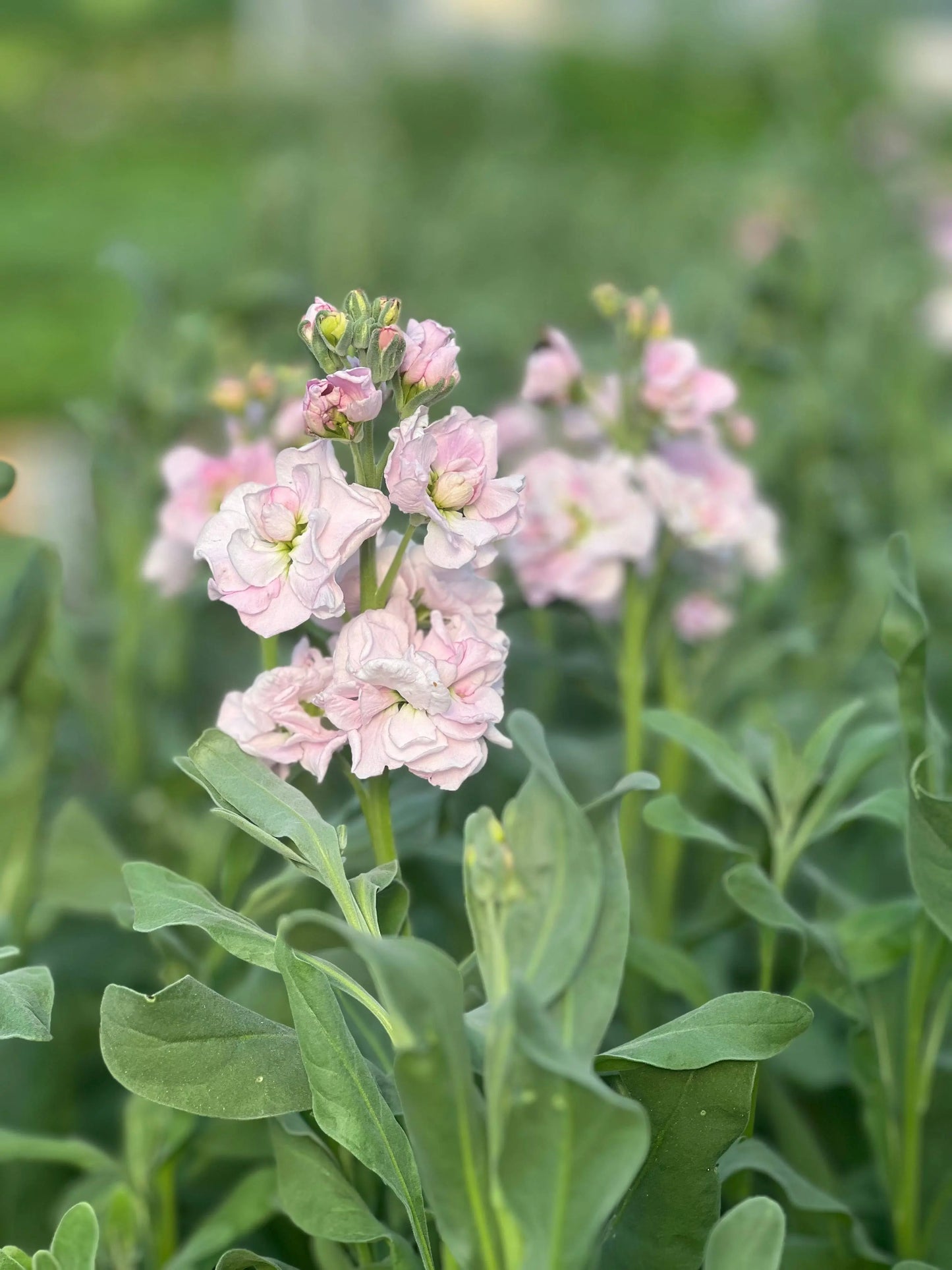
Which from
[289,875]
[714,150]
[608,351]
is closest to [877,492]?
[608,351]

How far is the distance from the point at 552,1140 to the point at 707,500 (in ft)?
2.56

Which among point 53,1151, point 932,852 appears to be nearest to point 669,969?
point 932,852

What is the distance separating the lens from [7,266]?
8.09 meters

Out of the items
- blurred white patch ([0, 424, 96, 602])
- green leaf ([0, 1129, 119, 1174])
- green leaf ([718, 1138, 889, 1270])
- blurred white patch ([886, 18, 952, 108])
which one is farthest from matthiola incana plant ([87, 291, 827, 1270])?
blurred white patch ([886, 18, 952, 108])

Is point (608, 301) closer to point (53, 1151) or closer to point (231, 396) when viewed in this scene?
point (231, 396)

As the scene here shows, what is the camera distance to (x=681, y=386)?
1273 millimetres

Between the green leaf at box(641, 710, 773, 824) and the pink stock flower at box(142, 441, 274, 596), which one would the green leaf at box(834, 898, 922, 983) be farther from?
the pink stock flower at box(142, 441, 274, 596)

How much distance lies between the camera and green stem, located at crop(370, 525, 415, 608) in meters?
0.86

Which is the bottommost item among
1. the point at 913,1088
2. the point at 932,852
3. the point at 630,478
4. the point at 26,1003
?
the point at 913,1088

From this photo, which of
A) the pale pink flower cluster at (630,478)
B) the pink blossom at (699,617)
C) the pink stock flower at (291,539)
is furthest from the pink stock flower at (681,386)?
the pink stock flower at (291,539)

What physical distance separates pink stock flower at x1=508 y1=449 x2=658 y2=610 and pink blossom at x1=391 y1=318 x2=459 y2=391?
40 centimetres

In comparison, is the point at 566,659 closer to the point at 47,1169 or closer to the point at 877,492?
the point at 47,1169

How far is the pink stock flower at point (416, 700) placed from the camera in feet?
2.64

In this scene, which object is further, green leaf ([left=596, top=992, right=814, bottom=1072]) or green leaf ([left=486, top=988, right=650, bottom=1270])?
green leaf ([left=596, top=992, right=814, bottom=1072])
